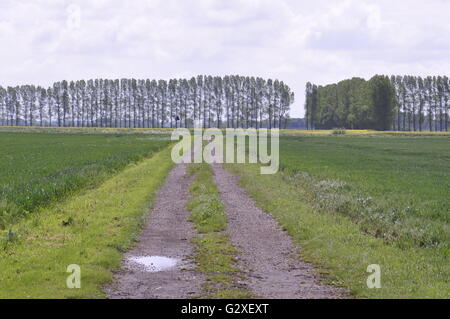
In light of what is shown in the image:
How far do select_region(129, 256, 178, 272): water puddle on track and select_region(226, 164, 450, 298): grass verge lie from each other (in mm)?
3285

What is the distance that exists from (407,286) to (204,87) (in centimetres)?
18577

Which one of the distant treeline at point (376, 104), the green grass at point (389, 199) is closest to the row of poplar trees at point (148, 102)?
the distant treeline at point (376, 104)

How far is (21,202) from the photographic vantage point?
63.2ft

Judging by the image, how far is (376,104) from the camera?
498 ft

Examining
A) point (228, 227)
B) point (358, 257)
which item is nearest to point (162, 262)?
point (358, 257)

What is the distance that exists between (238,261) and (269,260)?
0.79 m

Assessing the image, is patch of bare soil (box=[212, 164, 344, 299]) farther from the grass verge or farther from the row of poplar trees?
the row of poplar trees

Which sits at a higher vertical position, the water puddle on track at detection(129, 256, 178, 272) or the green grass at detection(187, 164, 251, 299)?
the green grass at detection(187, 164, 251, 299)

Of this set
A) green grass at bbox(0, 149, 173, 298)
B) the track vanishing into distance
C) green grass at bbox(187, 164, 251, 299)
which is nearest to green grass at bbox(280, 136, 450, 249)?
the track vanishing into distance

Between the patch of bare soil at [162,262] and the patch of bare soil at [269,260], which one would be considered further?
the patch of bare soil at [269,260]

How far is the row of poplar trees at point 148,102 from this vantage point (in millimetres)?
186250

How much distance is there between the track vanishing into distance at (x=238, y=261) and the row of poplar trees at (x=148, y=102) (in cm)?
16534

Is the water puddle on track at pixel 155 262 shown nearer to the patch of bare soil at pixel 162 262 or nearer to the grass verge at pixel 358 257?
the patch of bare soil at pixel 162 262

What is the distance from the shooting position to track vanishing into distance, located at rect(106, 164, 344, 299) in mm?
10219
